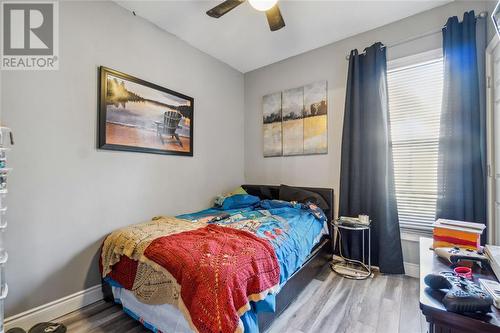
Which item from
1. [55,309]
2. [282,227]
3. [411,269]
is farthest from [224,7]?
[411,269]

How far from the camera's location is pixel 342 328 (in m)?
1.62

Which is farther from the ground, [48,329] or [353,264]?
[48,329]

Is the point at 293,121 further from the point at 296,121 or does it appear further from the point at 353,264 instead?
the point at 353,264

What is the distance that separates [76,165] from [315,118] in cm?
270

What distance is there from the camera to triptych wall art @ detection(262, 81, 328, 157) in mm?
3023

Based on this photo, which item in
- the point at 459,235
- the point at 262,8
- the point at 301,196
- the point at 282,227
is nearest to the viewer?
the point at 459,235

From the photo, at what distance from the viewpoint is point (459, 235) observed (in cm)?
136

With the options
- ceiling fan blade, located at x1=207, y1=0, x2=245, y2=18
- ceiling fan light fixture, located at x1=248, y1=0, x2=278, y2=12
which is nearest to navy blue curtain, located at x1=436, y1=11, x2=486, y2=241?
ceiling fan light fixture, located at x1=248, y1=0, x2=278, y2=12

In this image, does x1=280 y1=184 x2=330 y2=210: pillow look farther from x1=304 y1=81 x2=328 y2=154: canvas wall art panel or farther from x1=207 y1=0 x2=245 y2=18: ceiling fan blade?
x1=207 y1=0 x2=245 y2=18: ceiling fan blade

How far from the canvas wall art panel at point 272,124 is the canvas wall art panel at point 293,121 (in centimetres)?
10

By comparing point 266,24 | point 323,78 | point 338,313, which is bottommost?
point 338,313

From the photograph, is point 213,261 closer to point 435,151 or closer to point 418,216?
point 418,216

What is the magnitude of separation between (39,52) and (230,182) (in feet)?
8.23

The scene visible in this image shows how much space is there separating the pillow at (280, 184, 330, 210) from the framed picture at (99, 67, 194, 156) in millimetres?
1345
